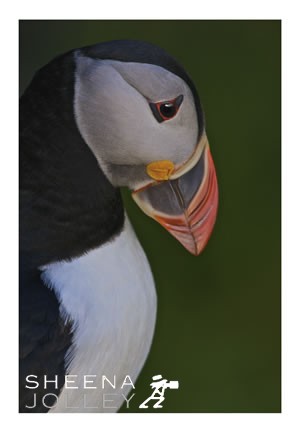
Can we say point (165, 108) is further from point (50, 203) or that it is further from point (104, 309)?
point (104, 309)

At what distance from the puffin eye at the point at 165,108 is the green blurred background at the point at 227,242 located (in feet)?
0.94

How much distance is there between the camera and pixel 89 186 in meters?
1.71

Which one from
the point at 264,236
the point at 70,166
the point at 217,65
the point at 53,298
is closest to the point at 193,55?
the point at 217,65

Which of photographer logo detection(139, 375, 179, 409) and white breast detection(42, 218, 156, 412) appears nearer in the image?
white breast detection(42, 218, 156, 412)

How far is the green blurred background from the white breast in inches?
6.3

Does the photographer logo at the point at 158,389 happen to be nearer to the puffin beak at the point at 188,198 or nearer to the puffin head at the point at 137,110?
the puffin beak at the point at 188,198

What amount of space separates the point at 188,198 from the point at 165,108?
0.61 ft

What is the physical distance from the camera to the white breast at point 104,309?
1.68 meters

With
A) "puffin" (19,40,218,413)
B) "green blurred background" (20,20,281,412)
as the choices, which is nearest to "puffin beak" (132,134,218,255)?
"puffin" (19,40,218,413)

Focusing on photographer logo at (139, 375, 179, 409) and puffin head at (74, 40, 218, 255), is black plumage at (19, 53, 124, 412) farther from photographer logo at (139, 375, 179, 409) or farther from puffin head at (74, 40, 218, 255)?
photographer logo at (139, 375, 179, 409)

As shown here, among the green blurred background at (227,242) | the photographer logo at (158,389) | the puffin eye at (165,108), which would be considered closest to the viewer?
the puffin eye at (165,108)

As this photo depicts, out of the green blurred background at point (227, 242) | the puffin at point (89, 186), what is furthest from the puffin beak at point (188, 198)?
the green blurred background at point (227, 242)

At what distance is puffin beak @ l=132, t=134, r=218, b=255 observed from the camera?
1.73 metres

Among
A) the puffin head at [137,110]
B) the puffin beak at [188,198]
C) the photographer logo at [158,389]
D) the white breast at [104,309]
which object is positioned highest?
the puffin head at [137,110]
